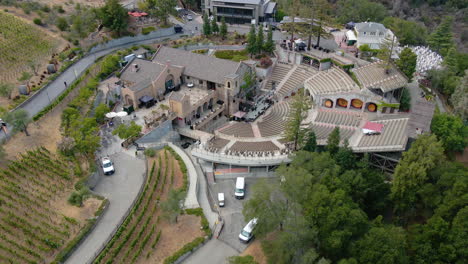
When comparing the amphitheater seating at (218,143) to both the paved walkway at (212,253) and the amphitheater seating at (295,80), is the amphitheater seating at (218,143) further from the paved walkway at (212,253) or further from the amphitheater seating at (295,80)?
the amphitheater seating at (295,80)

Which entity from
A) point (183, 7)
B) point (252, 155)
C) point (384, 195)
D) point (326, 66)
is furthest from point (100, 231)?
point (183, 7)

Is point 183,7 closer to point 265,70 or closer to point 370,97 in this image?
point 265,70

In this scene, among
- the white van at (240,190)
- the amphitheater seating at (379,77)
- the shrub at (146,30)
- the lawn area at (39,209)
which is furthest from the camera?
the shrub at (146,30)

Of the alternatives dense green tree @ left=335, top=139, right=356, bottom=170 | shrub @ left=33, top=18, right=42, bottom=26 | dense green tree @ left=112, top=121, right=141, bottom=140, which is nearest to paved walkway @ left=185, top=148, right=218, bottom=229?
dense green tree @ left=112, top=121, right=141, bottom=140

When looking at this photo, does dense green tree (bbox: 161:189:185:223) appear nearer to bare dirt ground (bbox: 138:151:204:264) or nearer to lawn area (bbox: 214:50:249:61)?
bare dirt ground (bbox: 138:151:204:264)

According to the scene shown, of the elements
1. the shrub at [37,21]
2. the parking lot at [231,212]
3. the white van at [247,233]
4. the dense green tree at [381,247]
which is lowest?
the parking lot at [231,212]

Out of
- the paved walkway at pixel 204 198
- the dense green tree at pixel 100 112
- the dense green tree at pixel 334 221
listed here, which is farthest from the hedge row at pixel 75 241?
the dense green tree at pixel 334 221

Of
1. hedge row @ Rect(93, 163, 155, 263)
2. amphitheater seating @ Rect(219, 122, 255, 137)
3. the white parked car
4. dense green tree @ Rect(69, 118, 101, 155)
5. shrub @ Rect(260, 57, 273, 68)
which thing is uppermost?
shrub @ Rect(260, 57, 273, 68)
